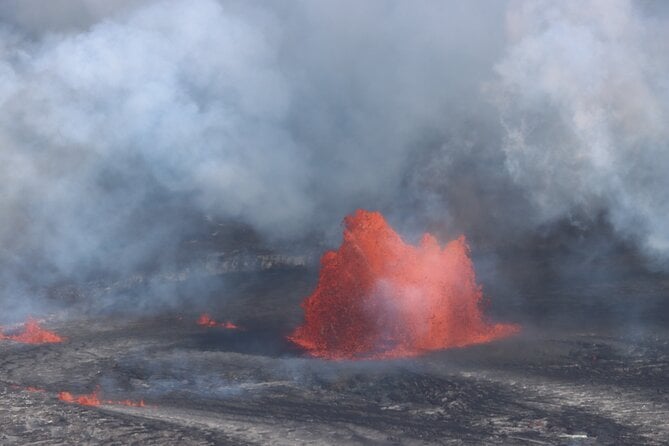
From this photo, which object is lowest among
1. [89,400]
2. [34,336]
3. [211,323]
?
[89,400]

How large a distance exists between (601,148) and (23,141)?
46.9 feet

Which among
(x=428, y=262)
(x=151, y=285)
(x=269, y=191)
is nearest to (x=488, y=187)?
(x=269, y=191)

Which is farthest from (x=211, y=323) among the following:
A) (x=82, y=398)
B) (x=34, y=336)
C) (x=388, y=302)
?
(x=82, y=398)

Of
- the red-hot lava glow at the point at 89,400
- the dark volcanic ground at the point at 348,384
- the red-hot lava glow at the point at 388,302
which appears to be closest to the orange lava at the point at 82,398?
the red-hot lava glow at the point at 89,400

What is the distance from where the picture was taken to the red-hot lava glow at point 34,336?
15305 mm

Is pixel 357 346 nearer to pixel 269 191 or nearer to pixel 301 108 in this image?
pixel 269 191

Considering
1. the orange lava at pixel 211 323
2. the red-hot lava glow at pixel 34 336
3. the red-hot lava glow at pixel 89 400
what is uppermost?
the orange lava at pixel 211 323

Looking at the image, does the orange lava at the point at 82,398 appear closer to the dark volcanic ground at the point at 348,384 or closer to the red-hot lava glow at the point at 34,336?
the dark volcanic ground at the point at 348,384

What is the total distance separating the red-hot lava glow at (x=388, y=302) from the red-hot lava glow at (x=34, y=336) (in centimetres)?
464

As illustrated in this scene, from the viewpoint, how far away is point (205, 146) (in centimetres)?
2202

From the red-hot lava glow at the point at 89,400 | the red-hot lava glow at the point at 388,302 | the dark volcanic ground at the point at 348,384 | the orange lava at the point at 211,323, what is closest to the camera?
the dark volcanic ground at the point at 348,384

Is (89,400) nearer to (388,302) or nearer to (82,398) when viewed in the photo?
(82,398)

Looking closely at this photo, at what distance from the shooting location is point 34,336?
1562 cm

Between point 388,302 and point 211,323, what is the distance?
13.4 ft
